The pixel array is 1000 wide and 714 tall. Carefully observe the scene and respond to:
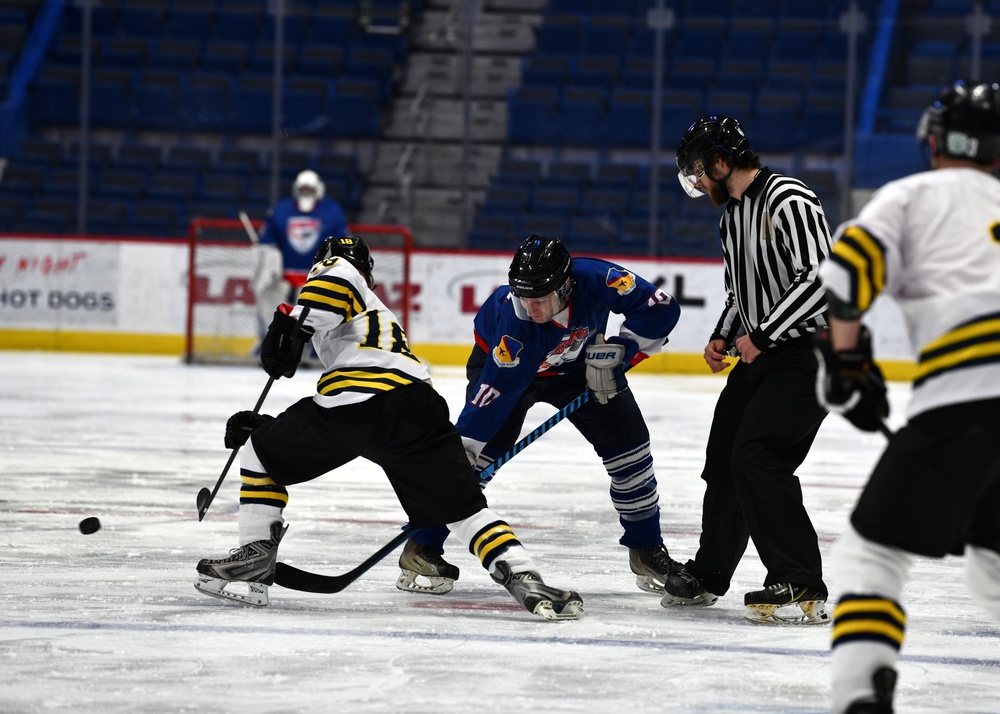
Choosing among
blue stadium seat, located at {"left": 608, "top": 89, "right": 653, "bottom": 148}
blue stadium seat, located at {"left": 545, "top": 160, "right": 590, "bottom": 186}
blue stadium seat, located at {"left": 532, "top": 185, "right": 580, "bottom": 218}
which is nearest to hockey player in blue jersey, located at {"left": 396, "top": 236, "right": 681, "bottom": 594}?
blue stadium seat, located at {"left": 532, "top": 185, "right": 580, "bottom": 218}

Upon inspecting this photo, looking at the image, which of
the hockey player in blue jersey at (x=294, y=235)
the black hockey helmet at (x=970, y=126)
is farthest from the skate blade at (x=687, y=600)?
the hockey player in blue jersey at (x=294, y=235)

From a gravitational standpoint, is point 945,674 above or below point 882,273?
below

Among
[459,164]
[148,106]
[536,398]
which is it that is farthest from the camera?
[148,106]

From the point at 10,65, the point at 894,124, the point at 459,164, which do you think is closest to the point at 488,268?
→ the point at 459,164

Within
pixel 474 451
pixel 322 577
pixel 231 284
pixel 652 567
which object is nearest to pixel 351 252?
pixel 474 451

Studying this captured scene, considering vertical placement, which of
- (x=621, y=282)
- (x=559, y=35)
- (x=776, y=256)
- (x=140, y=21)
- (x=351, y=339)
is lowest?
(x=351, y=339)

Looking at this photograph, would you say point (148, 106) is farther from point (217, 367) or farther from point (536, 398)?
point (536, 398)

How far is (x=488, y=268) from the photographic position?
11797 millimetres

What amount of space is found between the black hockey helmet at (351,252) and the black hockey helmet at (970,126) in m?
1.53

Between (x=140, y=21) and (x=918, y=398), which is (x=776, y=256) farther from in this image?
(x=140, y=21)

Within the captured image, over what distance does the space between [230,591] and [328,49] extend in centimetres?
1174

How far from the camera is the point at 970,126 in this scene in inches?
94.1

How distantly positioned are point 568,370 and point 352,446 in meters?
0.72

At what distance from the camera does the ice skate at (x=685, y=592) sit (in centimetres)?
353
